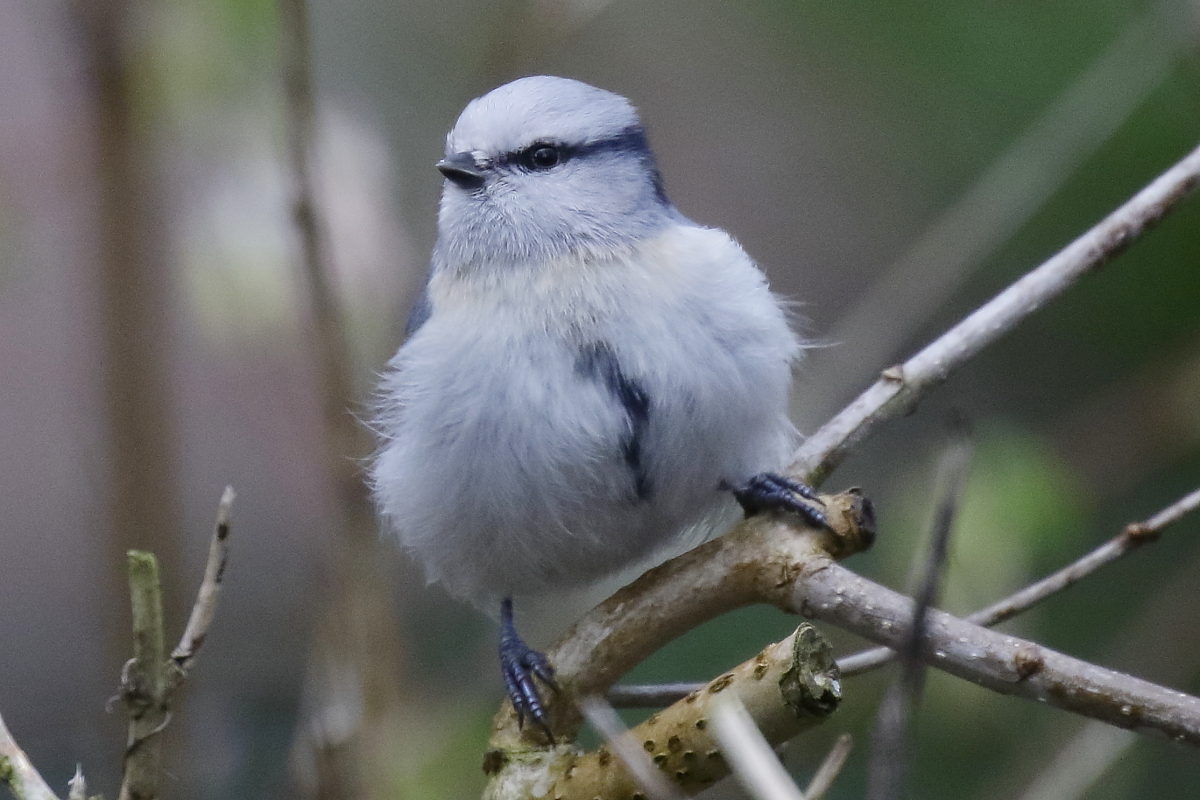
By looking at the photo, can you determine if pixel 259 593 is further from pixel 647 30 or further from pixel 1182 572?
pixel 1182 572

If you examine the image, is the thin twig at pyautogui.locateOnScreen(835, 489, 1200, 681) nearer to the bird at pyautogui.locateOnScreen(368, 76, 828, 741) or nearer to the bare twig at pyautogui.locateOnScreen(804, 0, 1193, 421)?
the bird at pyautogui.locateOnScreen(368, 76, 828, 741)

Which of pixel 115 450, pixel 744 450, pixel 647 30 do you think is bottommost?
pixel 744 450

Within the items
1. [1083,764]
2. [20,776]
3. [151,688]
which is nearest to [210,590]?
[151,688]

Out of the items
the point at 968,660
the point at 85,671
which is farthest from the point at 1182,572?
the point at 85,671

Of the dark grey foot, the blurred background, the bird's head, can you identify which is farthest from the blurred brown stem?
the dark grey foot

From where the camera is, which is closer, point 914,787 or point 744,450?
point 744,450

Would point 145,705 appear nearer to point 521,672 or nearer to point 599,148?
point 521,672
